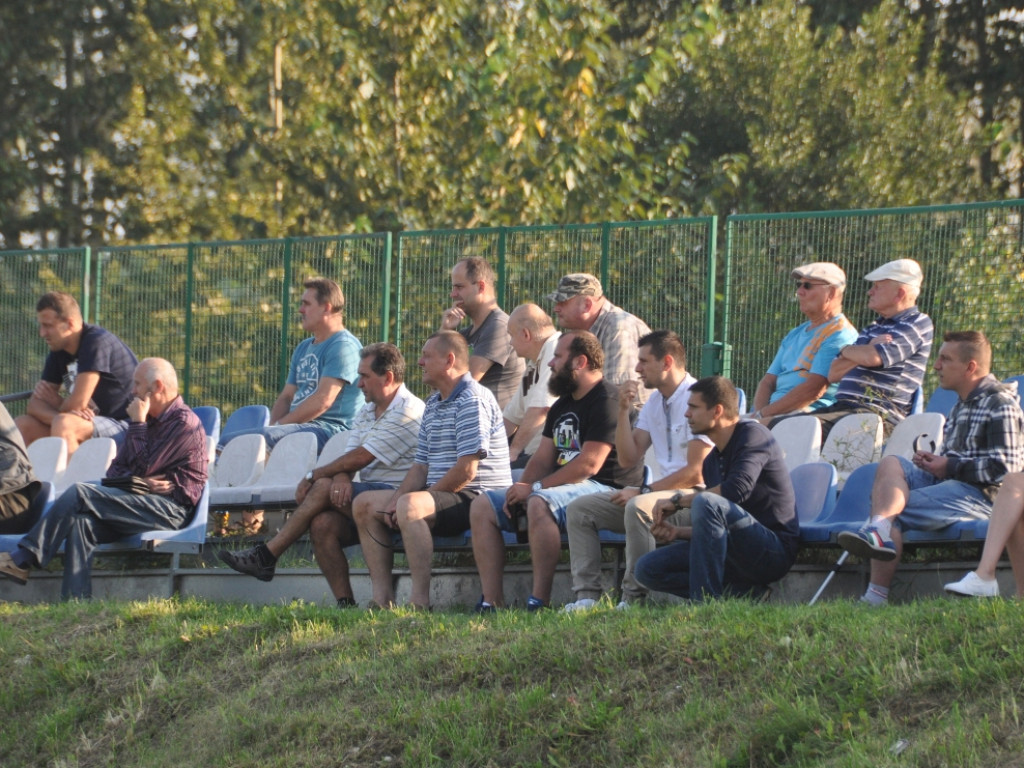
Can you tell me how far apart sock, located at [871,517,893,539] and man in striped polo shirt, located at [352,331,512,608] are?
86.4 inches

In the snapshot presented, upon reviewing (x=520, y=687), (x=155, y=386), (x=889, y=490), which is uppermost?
(x=155, y=386)

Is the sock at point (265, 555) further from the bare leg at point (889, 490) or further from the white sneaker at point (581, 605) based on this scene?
the bare leg at point (889, 490)

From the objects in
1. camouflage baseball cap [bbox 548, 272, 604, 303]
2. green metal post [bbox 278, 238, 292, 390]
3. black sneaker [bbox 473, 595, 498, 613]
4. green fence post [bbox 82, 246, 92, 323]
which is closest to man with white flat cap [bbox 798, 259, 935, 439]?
camouflage baseball cap [bbox 548, 272, 604, 303]

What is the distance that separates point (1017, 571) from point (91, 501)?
491 centimetres

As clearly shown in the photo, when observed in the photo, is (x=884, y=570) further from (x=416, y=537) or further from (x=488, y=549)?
(x=416, y=537)

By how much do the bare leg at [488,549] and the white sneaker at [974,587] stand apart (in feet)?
7.53

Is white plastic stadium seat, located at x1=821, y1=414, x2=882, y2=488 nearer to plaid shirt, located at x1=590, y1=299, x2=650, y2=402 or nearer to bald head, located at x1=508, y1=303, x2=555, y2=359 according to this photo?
plaid shirt, located at x1=590, y1=299, x2=650, y2=402

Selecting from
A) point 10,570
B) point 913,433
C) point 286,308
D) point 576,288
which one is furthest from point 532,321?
point 286,308

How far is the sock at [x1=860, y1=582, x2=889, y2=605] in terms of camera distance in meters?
7.17

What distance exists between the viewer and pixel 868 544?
7.00 meters

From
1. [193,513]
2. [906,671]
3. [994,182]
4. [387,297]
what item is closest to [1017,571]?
[906,671]

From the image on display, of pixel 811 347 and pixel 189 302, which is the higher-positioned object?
pixel 189 302

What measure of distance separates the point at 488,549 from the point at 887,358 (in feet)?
8.68

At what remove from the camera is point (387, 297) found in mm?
12789
